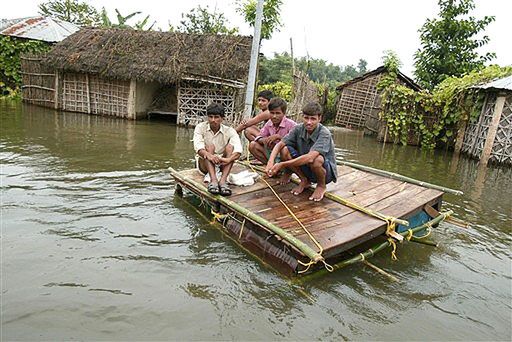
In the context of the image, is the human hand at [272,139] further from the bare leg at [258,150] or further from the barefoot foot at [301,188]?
the barefoot foot at [301,188]

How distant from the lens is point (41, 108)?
48.2 feet

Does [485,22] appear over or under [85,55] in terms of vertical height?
over

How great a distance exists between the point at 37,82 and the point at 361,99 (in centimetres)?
1409

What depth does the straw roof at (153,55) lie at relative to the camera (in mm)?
12711

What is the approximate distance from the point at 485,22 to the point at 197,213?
1678 centimetres

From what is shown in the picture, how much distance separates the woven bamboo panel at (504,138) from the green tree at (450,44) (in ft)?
25.5

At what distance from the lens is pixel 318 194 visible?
4289 mm

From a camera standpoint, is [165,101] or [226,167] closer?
[226,167]

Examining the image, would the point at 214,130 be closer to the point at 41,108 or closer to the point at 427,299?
the point at 427,299

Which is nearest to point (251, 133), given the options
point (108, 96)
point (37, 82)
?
point (108, 96)

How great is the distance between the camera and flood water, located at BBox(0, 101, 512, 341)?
2.77 m

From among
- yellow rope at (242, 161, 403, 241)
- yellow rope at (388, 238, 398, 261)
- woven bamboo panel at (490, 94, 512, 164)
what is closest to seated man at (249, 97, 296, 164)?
yellow rope at (242, 161, 403, 241)

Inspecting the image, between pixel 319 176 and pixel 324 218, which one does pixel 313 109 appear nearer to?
pixel 319 176

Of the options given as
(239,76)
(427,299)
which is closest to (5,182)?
(427,299)
